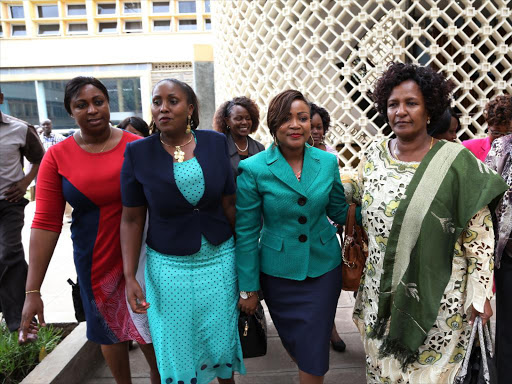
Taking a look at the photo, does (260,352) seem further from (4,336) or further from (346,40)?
(346,40)

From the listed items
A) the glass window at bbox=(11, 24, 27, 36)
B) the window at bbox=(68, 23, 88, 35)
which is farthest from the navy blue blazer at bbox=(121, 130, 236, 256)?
the glass window at bbox=(11, 24, 27, 36)

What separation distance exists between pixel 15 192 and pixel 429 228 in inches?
113

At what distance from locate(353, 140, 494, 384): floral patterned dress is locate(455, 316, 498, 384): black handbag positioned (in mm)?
36

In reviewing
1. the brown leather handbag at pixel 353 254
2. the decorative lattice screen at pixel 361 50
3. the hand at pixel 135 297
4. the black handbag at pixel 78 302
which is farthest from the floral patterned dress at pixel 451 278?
the decorative lattice screen at pixel 361 50

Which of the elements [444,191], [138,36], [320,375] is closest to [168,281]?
[320,375]

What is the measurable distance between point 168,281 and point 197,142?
2.31 feet

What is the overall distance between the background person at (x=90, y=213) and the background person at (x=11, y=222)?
110cm

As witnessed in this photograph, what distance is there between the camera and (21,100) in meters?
23.4

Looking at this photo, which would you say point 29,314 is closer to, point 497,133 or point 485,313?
point 485,313

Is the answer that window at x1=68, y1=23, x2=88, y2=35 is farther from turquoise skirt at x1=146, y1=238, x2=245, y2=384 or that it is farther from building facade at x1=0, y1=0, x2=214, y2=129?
turquoise skirt at x1=146, y1=238, x2=245, y2=384

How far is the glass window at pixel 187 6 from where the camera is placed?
28.1 metres

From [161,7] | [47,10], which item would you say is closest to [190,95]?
[161,7]

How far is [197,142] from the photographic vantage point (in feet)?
6.48

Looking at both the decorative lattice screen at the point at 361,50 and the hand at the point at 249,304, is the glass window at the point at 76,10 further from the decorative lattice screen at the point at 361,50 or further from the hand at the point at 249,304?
the hand at the point at 249,304
